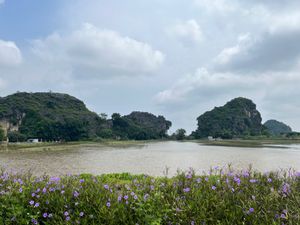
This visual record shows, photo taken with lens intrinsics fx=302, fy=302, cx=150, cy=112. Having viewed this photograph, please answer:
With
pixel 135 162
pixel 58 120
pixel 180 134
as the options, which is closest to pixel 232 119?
pixel 180 134

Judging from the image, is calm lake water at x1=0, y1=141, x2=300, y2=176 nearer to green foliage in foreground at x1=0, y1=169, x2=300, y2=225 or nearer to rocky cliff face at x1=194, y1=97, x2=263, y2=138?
green foliage in foreground at x1=0, y1=169, x2=300, y2=225

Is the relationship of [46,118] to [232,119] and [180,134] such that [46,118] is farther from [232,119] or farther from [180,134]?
[232,119]

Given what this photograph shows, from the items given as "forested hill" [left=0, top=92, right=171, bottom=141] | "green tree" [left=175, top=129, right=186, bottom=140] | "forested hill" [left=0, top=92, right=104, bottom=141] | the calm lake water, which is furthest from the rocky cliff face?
the calm lake water

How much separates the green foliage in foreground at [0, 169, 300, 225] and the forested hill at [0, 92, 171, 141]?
321 feet

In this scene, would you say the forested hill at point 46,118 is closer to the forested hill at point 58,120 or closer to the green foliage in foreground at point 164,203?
the forested hill at point 58,120

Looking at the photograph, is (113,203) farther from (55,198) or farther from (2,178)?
(2,178)

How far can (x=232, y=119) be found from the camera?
16900 centimetres

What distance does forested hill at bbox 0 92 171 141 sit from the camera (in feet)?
336

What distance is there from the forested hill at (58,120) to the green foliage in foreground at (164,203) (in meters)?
97.9

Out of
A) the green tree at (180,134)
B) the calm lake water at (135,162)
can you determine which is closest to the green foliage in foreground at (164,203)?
the calm lake water at (135,162)

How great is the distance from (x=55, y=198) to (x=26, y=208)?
1.48ft

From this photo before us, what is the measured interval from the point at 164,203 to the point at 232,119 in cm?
17108

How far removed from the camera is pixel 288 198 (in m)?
3.97

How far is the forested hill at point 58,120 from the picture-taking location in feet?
336
